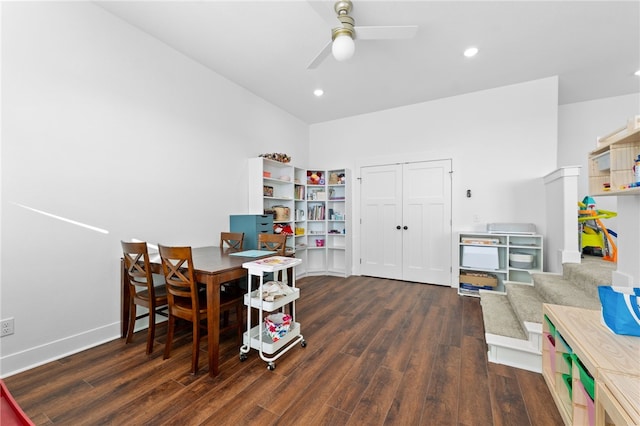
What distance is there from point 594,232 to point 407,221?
7.39 feet

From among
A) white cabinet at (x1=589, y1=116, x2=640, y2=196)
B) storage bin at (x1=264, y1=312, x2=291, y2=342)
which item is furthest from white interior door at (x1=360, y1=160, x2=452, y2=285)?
storage bin at (x1=264, y1=312, x2=291, y2=342)

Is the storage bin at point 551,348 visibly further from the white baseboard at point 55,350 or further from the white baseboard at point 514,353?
the white baseboard at point 55,350

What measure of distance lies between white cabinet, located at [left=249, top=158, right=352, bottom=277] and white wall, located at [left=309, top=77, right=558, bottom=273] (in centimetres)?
93

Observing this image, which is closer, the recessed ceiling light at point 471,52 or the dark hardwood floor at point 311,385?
the dark hardwood floor at point 311,385

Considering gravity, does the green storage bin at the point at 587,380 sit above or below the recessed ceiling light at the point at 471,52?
below

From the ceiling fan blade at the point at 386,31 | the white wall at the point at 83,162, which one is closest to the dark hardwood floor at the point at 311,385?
the white wall at the point at 83,162

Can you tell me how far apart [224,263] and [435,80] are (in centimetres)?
358

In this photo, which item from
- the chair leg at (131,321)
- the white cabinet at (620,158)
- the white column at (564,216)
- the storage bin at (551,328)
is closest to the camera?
the white cabinet at (620,158)

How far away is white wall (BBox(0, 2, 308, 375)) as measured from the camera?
1.81 m

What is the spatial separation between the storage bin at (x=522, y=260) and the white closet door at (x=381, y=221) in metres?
1.56

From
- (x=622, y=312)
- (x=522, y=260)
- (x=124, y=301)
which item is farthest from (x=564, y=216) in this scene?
(x=124, y=301)

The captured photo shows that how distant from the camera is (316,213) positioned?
472 centimetres

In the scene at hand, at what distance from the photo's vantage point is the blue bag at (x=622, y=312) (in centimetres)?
115

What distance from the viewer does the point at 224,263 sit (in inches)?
80.2
